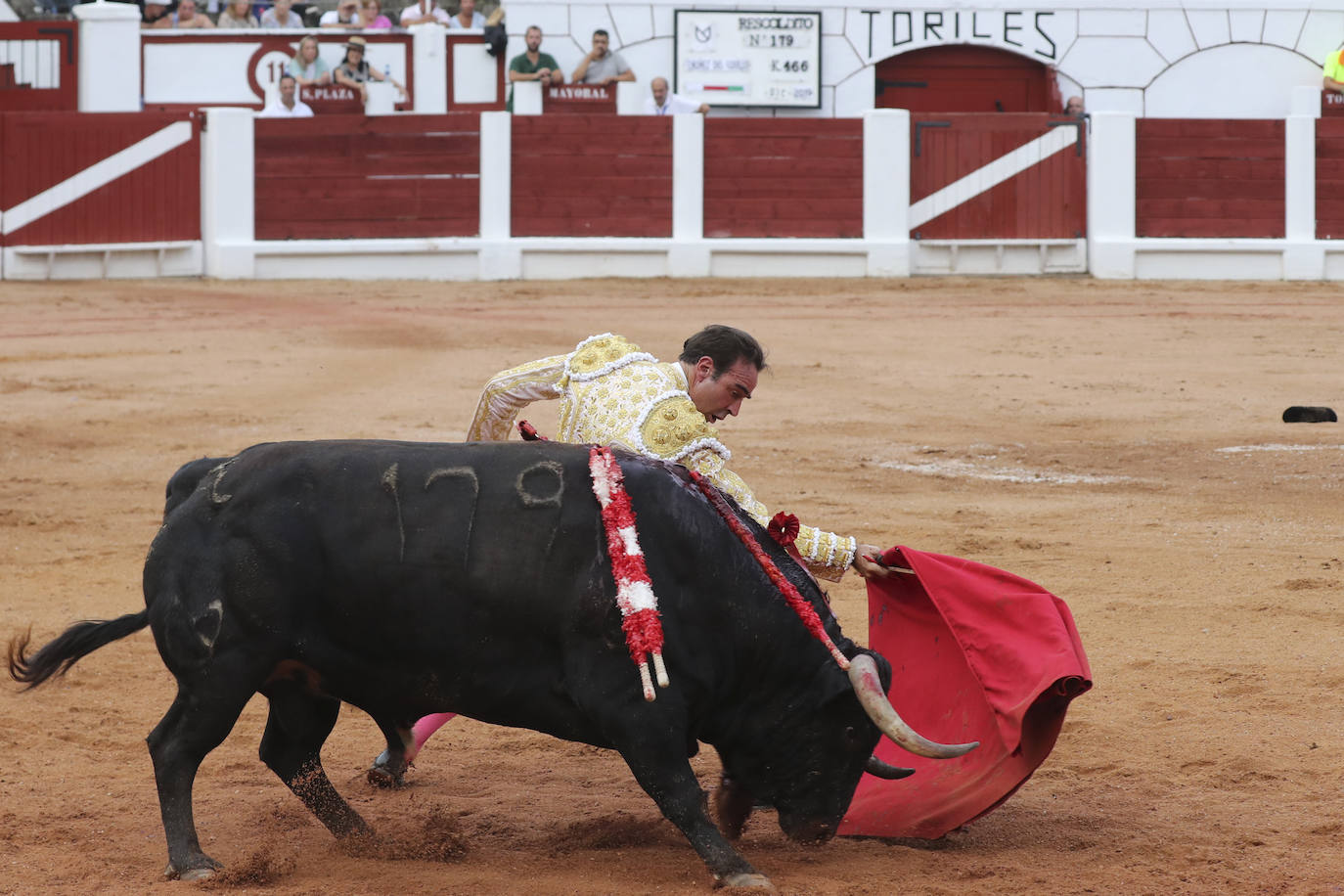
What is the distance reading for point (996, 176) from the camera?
1352 cm

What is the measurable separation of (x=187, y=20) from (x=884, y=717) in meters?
13.5

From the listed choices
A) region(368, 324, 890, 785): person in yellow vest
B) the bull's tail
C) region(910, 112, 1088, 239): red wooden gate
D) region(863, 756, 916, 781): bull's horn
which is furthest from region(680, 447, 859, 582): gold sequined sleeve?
region(910, 112, 1088, 239): red wooden gate

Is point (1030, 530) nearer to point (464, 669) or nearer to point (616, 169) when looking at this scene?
point (464, 669)

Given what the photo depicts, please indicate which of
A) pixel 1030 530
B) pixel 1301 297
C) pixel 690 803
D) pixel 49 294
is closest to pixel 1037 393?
pixel 1030 530

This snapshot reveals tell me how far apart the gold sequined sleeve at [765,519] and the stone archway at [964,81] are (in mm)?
12899

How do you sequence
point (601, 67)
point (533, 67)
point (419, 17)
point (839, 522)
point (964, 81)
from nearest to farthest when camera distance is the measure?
point (839, 522)
point (533, 67)
point (601, 67)
point (419, 17)
point (964, 81)

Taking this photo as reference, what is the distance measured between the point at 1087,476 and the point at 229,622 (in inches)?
178

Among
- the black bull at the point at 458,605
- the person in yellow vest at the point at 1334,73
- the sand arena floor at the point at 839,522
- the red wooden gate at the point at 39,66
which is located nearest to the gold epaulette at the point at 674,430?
the black bull at the point at 458,605

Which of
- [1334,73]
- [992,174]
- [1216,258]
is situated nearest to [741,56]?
[992,174]

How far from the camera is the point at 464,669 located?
9.39 ft

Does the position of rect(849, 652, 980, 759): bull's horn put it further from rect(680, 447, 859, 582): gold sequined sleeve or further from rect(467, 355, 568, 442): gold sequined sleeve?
rect(467, 355, 568, 442): gold sequined sleeve

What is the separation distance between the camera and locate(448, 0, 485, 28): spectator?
1499 cm

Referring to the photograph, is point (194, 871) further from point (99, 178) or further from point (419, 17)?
point (419, 17)

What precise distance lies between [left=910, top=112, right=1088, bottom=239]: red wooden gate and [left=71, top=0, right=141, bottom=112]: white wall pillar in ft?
22.3
